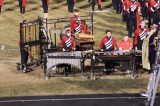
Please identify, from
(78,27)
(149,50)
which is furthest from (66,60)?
(78,27)

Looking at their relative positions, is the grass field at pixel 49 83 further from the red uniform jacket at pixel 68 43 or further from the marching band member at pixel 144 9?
the marching band member at pixel 144 9

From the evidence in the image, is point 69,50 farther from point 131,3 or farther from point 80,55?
point 131,3

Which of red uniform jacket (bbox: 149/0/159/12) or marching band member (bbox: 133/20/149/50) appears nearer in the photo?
marching band member (bbox: 133/20/149/50)

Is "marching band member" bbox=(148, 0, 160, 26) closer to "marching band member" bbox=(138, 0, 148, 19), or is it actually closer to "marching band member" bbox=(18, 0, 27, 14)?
"marching band member" bbox=(138, 0, 148, 19)

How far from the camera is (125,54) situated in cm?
1703

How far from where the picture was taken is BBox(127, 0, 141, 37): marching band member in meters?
24.4

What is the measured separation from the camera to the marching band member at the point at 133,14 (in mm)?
24375

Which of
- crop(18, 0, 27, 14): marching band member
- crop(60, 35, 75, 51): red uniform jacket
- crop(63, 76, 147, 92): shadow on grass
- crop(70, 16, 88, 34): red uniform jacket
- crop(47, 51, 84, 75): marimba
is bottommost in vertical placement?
crop(63, 76, 147, 92): shadow on grass

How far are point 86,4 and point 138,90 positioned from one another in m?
17.0

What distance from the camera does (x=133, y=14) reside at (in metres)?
24.6

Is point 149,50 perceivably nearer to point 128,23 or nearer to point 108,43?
point 108,43

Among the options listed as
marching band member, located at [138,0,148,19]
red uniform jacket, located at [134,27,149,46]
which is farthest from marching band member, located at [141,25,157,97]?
marching band member, located at [138,0,148,19]

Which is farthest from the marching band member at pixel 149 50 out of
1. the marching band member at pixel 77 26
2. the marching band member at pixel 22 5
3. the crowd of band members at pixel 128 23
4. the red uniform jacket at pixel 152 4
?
the marching band member at pixel 22 5

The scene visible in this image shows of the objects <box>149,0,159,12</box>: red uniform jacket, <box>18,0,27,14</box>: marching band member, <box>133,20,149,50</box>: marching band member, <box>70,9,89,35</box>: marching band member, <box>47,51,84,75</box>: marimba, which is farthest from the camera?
<box>18,0,27,14</box>: marching band member
